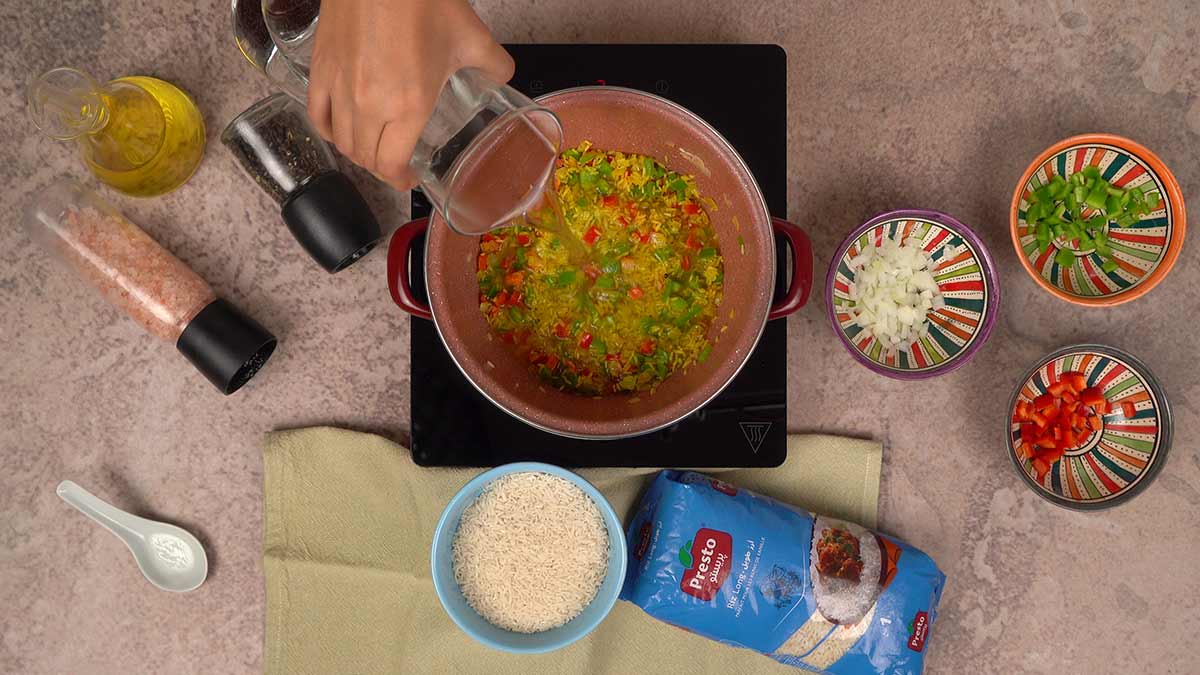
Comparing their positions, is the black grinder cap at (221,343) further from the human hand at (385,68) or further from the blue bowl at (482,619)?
the human hand at (385,68)

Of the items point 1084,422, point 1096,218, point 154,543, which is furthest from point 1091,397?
point 154,543

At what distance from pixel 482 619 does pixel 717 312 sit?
586 mm

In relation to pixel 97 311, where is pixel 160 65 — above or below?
above

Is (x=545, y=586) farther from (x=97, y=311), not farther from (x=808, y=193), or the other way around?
(x=97, y=311)

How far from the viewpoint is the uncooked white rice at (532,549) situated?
1262 millimetres

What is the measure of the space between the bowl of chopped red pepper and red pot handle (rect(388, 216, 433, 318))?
0.95 meters

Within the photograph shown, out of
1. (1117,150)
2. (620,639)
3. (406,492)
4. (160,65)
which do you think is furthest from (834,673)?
(160,65)

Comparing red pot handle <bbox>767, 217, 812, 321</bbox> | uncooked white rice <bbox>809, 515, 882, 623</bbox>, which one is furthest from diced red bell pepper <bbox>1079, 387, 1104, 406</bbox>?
red pot handle <bbox>767, 217, 812, 321</bbox>

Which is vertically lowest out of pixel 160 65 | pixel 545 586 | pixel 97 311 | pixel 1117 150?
pixel 545 586

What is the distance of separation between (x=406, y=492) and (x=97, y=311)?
23.4 inches

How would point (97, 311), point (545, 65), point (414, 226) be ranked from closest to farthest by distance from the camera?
point (414, 226) → point (545, 65) → point (97, 311)

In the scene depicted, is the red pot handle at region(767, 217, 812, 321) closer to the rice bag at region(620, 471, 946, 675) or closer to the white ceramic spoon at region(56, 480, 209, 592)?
the rice bag at region(620, 471, 946, 675)

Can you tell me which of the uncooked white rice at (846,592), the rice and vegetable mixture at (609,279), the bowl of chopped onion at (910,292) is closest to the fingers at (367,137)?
the rice and vegetable mixture at (609,279)

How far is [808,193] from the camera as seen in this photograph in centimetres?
137
